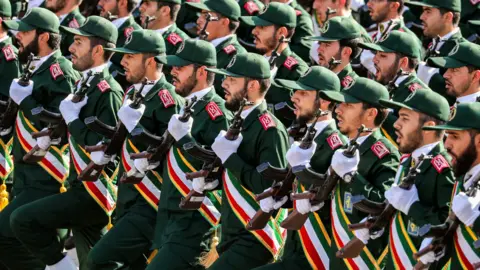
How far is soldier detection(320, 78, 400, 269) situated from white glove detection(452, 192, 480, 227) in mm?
1043

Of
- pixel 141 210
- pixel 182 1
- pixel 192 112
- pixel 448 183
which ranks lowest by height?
pixel 182 1

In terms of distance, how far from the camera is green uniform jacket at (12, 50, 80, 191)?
43.3 ft

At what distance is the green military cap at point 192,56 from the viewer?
12.0 m

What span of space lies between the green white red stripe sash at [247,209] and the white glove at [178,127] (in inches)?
18.6

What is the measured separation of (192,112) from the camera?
1161 centimetres

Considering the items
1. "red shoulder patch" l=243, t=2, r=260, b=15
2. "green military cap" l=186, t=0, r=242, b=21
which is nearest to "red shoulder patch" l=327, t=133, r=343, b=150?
"green military cap" l=186, t=0, r=242, b=21

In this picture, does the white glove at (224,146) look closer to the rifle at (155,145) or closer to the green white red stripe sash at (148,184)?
the rifle at (155,145)

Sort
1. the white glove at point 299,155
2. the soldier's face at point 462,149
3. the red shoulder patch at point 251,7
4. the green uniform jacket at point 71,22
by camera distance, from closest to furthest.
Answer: the soldier's face at point 462,149
the white glove at point 299,155
the red shoulder patch at point 251,7
the green uniform jacket at point 71,22

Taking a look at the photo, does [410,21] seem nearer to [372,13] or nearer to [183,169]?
[372,13]

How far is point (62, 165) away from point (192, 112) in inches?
86.7

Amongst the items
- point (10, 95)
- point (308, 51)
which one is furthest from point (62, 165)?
point (308, 51)

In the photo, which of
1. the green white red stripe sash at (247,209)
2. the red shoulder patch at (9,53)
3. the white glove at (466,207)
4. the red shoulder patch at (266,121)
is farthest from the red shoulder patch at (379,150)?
the red shoulder patch at (9,53)

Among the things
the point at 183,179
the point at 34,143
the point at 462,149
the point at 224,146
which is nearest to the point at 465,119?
the point at 462,149

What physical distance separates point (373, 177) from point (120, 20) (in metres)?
6.00
